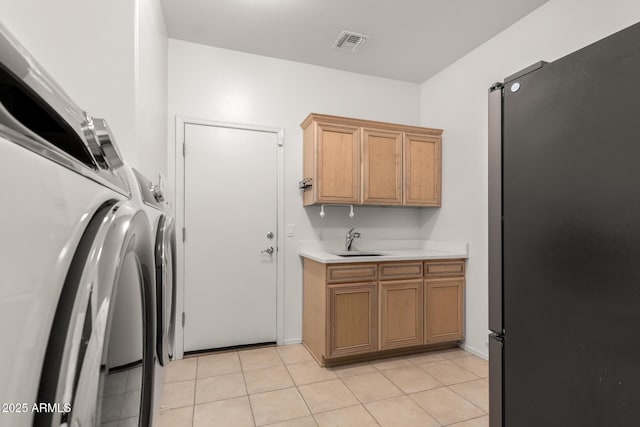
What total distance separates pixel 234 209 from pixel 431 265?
1903 millimetres

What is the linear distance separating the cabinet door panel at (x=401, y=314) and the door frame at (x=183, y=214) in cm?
99

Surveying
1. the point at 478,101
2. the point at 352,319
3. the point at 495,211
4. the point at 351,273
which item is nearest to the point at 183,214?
the point at 351,273

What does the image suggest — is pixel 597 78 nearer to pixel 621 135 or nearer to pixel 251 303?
pixel 621 135

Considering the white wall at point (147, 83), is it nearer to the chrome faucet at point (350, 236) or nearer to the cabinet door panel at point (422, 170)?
the chrome faucet at point (350, 236)

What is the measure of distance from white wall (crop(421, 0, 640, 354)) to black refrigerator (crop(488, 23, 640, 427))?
1666 mm

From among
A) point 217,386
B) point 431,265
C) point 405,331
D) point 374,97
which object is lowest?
point 217,386

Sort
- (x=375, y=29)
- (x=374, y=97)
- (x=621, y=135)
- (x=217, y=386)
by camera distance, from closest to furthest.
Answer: (x=621, y=135)
(x=217, y=386)
(x=375, y=29)
(x=374, y=97)

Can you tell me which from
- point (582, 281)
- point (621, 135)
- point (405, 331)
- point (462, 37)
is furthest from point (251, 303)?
point (462, 37)

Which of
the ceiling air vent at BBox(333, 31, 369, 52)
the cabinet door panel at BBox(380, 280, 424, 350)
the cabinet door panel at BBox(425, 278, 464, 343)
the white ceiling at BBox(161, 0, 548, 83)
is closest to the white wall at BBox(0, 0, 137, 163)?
the white ceiling at BBox(161, 0, 548, 83)

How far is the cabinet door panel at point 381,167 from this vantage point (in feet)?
10.1

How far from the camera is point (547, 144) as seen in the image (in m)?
1.01

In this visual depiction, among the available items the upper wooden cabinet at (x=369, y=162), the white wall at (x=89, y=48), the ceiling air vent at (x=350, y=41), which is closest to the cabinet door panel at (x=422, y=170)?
the upper wooden cabinet at (x=369, y=162)

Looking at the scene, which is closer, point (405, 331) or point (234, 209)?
point (405, 331)

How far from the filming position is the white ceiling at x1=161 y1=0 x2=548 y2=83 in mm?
2441
